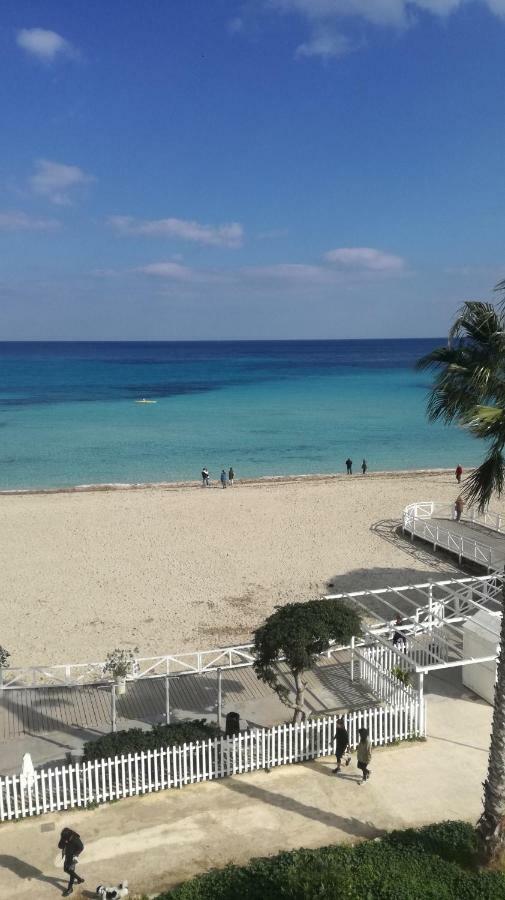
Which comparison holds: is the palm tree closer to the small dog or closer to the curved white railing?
the small dog

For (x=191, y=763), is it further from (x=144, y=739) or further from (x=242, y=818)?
(x=242, y=818)

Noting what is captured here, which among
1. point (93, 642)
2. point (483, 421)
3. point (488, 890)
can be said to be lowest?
point (93, 642)

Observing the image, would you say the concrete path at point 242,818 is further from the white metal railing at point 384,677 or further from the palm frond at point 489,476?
the palm frond at point 489,476

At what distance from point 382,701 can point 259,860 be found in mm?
5173

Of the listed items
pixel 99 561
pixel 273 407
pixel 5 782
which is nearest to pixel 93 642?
pixel 99 561

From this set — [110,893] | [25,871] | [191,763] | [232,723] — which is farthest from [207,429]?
[110,893]

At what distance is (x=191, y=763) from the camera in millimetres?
10844

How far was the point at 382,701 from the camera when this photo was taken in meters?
13.3

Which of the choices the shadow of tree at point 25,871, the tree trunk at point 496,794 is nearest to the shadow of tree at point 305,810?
the tree trunk at point 496,794

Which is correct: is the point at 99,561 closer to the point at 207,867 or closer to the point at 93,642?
the point at 93,642

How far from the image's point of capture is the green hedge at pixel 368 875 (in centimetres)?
753

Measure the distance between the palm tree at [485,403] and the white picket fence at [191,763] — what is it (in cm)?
337

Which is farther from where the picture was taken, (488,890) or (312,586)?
(312,586)

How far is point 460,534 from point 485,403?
55.0 feet
